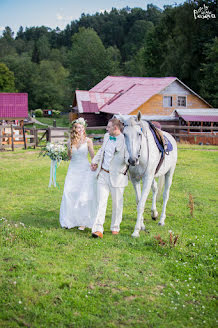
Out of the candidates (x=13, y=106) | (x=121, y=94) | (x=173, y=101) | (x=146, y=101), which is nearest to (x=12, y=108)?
(x=13, y=106)

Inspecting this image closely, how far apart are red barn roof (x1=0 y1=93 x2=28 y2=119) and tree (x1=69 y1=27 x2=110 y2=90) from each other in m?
37.0

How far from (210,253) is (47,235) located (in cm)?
296

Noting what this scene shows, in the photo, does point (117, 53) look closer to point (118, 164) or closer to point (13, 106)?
point (13, 106)

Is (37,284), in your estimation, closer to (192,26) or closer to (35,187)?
(35,187)

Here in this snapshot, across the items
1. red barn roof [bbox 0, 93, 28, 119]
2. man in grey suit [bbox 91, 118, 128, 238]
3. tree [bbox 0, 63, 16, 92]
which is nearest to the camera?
man in grey suit [bbox 91, 118, 128, 238]

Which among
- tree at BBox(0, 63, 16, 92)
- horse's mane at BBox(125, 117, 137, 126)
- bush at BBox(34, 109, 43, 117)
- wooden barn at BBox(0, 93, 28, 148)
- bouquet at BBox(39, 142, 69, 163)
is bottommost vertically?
bouquet at BBox(39, 142, 69, 163)

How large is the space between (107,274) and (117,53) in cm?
8644

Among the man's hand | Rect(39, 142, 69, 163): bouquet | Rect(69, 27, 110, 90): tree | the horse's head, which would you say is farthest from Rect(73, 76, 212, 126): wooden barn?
Rect(69, 27, 110, 90): tree

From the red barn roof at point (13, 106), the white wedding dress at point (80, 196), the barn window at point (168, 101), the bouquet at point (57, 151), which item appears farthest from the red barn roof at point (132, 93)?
the white wedding dress at point (80, 196)

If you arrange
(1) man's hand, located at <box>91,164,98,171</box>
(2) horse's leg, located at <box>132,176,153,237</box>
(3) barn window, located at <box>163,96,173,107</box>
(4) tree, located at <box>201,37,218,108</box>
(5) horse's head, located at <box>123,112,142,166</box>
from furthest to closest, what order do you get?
(4) tree, located at <box>201,37,218,108</box> < (3) barn window, located at <box>163,96,173,107</box> < (1) man's hand, located at <box>91,164,98,171</box> < (2) horse's leg, located at <box>132,176,153,237</box> < (5) horse's head, located at <box>123,112,142,166</box>

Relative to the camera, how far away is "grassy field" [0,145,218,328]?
153 inches

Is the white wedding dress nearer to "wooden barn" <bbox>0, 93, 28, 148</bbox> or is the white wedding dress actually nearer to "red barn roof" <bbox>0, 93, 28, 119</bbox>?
"wooden barn" <bbox>0, 93, 28, 148</bbox>

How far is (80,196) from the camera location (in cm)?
681

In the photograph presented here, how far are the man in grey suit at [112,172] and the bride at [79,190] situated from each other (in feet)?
1.10
